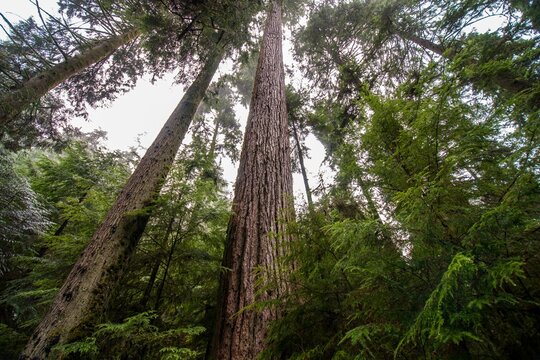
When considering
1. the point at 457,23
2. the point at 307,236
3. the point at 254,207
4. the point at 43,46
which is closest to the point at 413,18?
the point at 457,23

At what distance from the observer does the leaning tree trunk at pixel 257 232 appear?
1.93 meters

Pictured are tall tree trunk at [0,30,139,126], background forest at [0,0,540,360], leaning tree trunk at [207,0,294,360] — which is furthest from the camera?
tall tree trunk at [0,30,139,126]

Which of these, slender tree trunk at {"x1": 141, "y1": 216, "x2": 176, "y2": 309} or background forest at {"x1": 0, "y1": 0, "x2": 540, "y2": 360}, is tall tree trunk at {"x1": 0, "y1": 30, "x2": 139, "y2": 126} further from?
slender tree trunk at {"x1": 141, "y1": 216, "x2": 176, "y2": 309}

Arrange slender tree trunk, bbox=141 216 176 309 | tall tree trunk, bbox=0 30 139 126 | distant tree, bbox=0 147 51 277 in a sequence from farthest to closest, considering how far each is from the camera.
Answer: distant tree, bbox=0 147 51 277 → tall tree trunk, bbox=0 30 139 126 → slender tree trunk, bbox=141 216 176 309

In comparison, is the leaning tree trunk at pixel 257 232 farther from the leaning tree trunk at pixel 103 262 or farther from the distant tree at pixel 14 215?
the distant tree at pixel 14 215

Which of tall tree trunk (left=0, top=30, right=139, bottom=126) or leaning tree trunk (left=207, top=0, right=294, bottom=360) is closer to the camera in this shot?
leaning tree trunk (left=207, top=0, right=294, bottom=360)

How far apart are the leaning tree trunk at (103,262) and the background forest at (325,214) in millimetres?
23

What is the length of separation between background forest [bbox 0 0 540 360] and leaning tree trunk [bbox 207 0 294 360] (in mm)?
52

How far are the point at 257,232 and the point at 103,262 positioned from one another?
6.95ft

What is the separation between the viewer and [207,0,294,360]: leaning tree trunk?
1.93 metres

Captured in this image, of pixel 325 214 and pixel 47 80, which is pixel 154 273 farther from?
pixel 47 80

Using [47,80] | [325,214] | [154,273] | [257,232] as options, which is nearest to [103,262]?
[154,273]

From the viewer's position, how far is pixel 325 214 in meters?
1.71

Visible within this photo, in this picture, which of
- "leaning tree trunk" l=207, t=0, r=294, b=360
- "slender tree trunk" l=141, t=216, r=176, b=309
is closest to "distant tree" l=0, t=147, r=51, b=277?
"slender tree trunk" l=141, t=216, r=176, b=309
